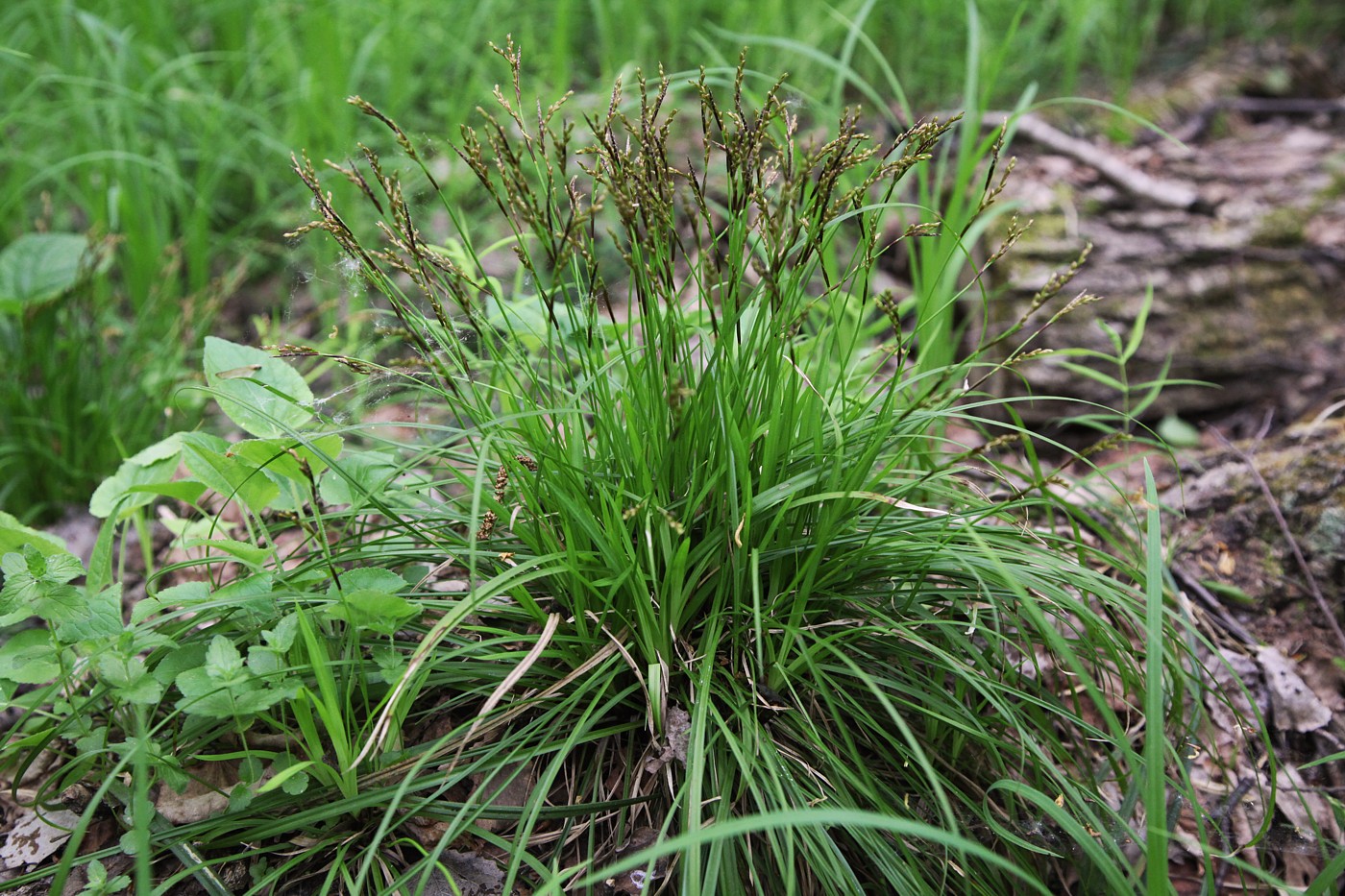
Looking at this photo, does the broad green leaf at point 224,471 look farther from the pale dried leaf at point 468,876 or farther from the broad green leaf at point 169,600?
the pale dried leaf at point 468,876

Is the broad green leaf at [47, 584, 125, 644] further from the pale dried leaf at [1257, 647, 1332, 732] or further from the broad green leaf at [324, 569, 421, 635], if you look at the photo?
the pale dried leaf at [1257, 647, 1332, 732]

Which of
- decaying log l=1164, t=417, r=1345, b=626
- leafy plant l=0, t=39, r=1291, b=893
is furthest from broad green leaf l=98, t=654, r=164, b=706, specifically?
decaying log l=1164, t=417, r=1345, b=626

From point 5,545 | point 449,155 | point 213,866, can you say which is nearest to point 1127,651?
point 213,866

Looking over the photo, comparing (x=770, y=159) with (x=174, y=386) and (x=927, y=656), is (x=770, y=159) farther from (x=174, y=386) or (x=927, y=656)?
(x=174, y=386)

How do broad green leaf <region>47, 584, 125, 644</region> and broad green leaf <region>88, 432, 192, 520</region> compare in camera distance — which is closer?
broad green leaf <region>47, 584, 125, 644</region>

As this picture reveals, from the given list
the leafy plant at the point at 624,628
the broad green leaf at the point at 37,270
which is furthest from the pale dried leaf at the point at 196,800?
the broad green leaf at the point at 37,270

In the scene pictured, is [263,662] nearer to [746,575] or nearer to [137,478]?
[137,478]
